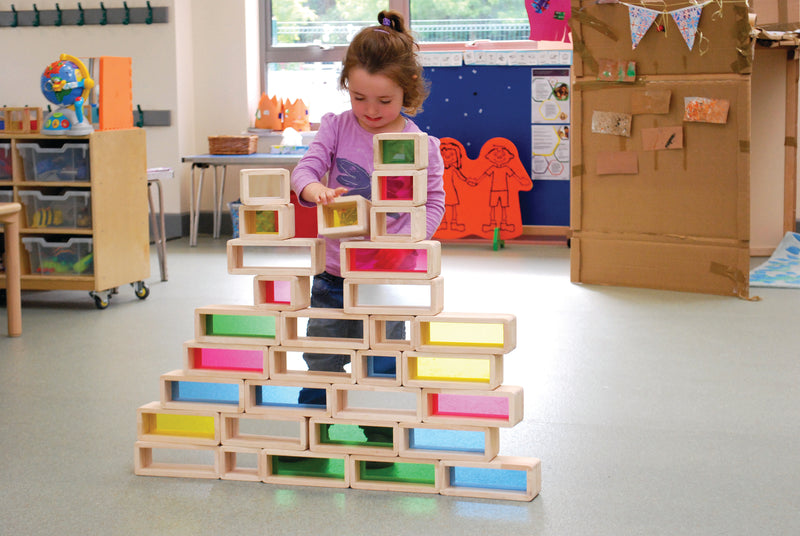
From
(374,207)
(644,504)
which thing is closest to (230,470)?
(374,207)

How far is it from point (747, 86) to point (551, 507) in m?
2.94

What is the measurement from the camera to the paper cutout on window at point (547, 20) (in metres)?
5.97

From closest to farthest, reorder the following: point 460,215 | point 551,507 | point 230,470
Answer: point 551,507, point 230,470, point 460,215

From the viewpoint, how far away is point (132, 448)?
7.88 ft

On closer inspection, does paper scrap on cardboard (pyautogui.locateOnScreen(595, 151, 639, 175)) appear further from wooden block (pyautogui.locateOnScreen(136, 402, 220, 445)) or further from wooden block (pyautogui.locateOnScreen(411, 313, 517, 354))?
wooden block (pyautogui.locateOnScreen(136, 402, 220, 445))

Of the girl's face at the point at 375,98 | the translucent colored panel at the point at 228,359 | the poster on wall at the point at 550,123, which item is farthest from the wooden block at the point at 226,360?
the poster on wall at the point at 550,123

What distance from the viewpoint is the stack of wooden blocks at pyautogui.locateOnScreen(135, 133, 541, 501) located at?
6.64 ft

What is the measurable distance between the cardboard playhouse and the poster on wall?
1413 mm

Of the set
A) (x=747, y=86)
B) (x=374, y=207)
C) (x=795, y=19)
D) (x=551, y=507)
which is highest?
(x=795, y=19)

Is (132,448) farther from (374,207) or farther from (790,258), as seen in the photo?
(790,258)

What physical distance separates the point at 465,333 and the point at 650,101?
287 cm

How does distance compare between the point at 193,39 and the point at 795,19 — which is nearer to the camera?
the point at 795,19

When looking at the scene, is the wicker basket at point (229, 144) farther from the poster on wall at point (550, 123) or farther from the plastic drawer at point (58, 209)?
the plastic drawer at point (58, 209)

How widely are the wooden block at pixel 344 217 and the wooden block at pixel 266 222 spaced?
8 cm
